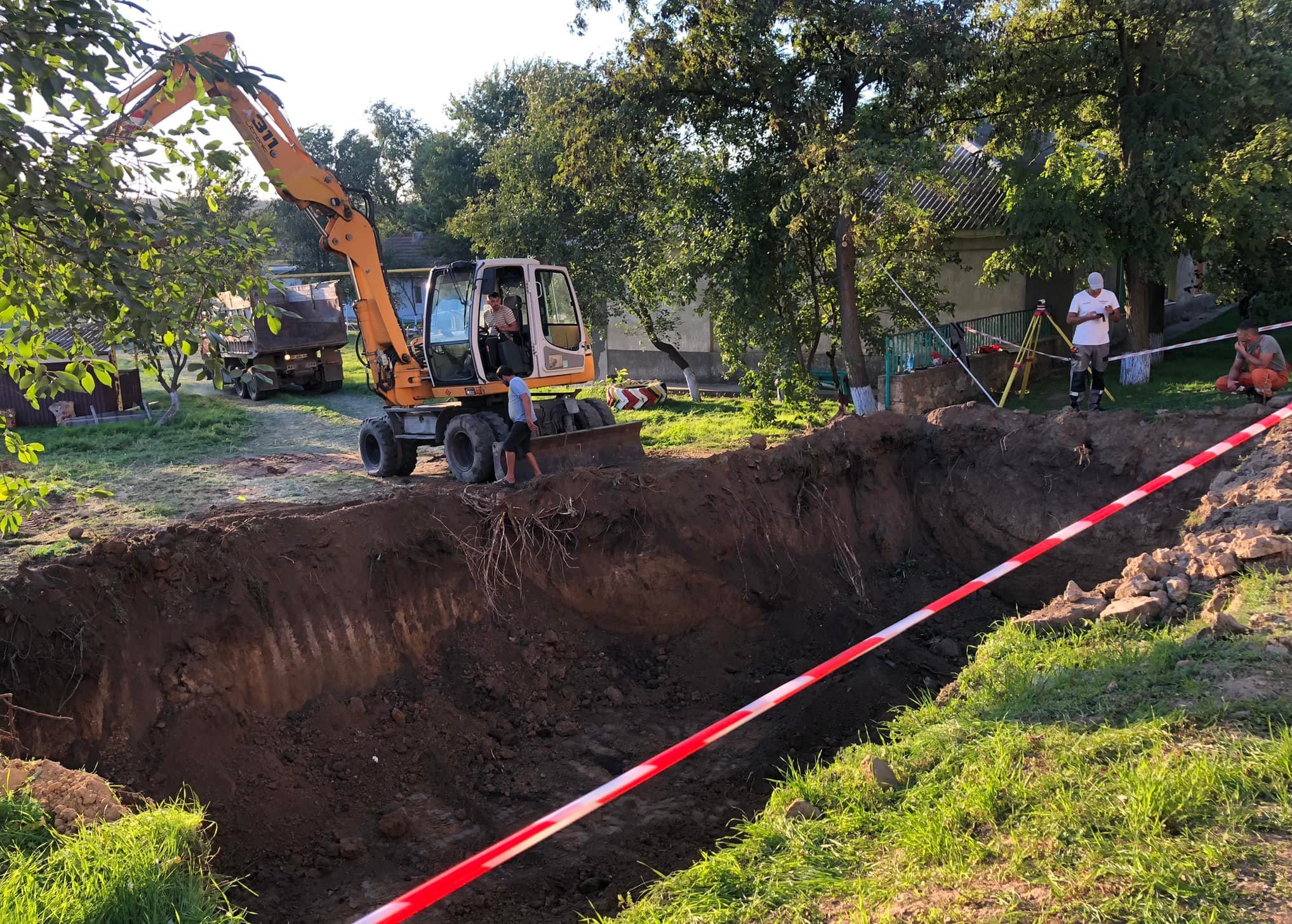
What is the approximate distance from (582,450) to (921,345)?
6817mm

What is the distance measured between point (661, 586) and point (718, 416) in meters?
7.51

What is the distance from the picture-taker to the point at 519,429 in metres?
10.1

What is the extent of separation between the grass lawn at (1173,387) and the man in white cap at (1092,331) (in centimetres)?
68

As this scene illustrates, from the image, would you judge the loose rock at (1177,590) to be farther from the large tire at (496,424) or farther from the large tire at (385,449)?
the large tire at (385,449)

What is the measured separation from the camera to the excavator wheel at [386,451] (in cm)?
1236

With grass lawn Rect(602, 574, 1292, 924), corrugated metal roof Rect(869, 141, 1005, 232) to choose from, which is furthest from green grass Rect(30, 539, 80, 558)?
corrugated metal roof Rect(869, 141, 1005, 232)

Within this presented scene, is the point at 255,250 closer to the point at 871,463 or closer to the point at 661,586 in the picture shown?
the point at 661,586

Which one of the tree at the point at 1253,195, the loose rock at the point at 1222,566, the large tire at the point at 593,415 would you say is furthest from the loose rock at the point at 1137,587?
the tree at the point at 1253,195

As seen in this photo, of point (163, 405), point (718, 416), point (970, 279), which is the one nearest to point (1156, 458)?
point (718, 416)

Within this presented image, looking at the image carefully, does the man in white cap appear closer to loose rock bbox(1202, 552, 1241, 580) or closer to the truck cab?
loose rock bbox(1202, 552, 1241, 580)

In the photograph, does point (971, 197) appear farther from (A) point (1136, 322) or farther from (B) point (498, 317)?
(B) point (498, 317)

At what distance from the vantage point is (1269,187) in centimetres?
1296

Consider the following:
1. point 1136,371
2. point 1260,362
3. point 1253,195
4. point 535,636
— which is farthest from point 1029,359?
point 535,636

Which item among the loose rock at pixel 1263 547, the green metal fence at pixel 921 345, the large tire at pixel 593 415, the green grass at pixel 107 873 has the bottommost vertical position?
the green grass at pixel 107 873
